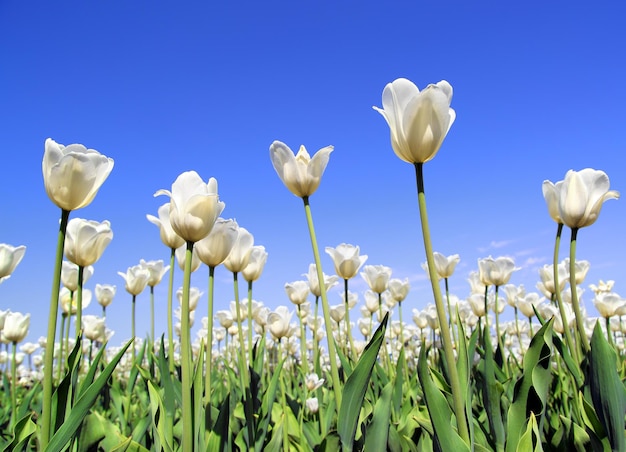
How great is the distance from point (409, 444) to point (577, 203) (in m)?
1.33

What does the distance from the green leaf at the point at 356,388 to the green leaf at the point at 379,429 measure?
70 mm

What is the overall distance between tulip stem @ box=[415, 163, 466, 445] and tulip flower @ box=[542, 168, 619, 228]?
1172 millimetres

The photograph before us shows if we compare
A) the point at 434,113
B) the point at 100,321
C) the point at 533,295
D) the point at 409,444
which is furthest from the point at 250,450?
the point at 533,295

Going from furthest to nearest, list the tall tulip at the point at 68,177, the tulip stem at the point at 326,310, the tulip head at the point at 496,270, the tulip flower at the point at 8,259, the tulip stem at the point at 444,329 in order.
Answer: the tulip head at the point at 496,270
the tulip flower at the point at 8,259
the tulip stem at the point at 326,310
the tall tulip at the point at 68,177
the tulip stem at the point at 444,329

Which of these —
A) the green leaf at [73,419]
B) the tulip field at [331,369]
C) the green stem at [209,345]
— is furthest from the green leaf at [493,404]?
the green leaf at [73,419]

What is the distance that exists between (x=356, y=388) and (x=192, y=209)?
76cm

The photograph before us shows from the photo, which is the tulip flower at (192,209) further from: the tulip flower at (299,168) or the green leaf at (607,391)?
the green leaf at (607,391)

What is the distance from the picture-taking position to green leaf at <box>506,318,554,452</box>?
5.78 feet

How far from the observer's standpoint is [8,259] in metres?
2.73

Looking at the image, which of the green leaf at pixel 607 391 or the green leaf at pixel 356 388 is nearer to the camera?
the green leaf at pixel 356 388

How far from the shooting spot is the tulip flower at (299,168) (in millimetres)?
2043

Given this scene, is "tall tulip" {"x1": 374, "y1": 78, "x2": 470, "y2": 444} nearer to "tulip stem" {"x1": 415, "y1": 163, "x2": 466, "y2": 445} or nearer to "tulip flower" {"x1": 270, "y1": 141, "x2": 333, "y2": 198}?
"tulip stem" {"x1": 415, "y1": 163, "x2": 466, "y2": 445}

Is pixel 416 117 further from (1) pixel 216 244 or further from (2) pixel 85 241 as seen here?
(2) pixel 85 241

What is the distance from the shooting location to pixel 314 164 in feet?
6.73
